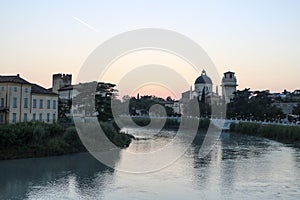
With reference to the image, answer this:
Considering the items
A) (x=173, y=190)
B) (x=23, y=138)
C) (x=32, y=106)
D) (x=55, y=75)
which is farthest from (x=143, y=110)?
(x=173, y=190)

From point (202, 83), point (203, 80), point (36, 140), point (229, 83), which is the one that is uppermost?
point (203, 80)

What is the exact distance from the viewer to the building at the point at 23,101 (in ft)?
87.5

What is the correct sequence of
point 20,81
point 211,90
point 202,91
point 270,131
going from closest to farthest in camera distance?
point 20,81 < point 270,131 < point 202,91 < point 211,90

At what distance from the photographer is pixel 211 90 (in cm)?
8144

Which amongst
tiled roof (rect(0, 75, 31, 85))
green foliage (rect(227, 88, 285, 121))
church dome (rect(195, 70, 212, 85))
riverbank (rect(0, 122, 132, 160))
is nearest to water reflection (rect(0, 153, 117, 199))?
riverbank (rect(0, 122, 132, 160))

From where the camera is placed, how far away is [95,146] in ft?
81.5

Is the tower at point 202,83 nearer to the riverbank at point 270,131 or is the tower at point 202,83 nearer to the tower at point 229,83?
the tower at point 229,83

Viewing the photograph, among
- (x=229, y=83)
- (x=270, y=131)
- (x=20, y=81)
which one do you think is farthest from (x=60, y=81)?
(x=229, y=83)

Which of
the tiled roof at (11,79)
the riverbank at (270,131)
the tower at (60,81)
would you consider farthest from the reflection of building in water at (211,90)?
the tiled roof at (11,79)

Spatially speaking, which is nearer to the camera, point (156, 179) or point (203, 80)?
point (156, 179)

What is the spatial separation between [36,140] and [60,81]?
1222 inches

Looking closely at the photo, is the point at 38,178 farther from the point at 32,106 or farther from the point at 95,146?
the point at 32,106

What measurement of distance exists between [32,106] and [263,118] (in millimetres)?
31259

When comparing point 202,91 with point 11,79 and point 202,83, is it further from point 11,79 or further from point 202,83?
point 11,79
